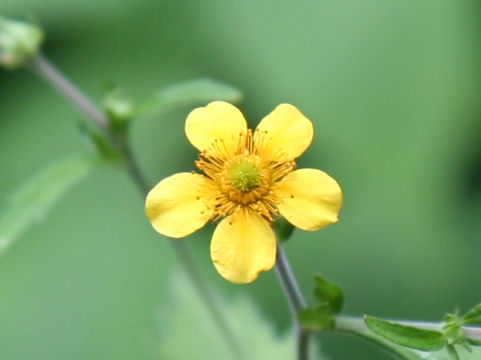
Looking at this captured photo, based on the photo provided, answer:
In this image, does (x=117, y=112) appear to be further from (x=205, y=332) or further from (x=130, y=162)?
(x=205, y=332)

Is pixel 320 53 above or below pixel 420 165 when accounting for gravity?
above

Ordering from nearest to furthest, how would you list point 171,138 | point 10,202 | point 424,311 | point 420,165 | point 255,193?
point 255,193 < point 10,202 < point 424,311 < point 420,165 < point 171,138

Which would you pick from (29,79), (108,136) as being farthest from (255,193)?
(29,79)

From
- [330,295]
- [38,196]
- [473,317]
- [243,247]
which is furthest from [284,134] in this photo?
[38,196]

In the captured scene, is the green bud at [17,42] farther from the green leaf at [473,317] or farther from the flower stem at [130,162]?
the green leaf at [473,317]

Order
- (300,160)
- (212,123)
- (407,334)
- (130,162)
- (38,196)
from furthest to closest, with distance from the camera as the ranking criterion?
1. (300,160)
2. (130,162)
3. (38,196)
4. (212,123)
5. (407,334)

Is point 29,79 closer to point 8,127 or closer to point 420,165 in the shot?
point 8,127

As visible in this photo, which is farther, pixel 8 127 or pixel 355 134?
pixel 8 127
